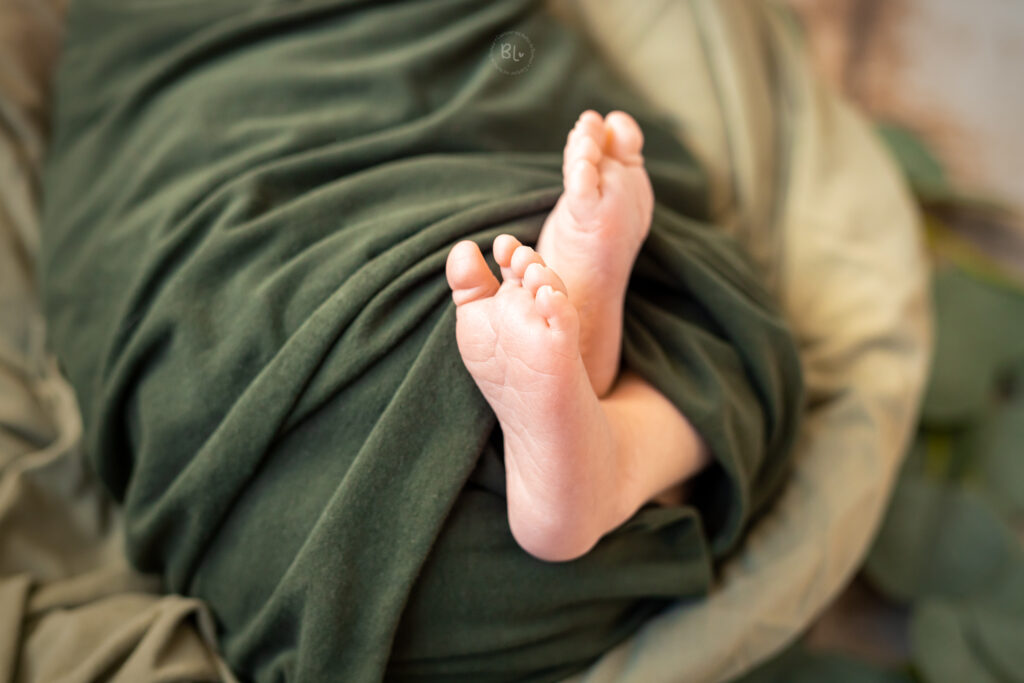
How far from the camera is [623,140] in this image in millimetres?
589

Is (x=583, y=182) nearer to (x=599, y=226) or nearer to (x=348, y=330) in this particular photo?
(x=599, y=226)

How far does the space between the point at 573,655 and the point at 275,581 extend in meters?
0.23

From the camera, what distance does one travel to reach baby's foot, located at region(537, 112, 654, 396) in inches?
21.3

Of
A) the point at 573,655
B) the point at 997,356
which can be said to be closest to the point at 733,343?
the point at 573,655

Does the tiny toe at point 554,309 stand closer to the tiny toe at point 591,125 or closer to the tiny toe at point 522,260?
the tiny toe at point 522,260

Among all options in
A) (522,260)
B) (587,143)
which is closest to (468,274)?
(522,260)

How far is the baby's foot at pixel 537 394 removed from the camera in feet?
1.49

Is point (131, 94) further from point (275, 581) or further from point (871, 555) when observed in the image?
point (871, 555)

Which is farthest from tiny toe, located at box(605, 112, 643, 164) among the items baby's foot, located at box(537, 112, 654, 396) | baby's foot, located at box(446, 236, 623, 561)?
baby's foot, located at box(446, 236, 623, 561)

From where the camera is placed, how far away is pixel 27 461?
0.67 metres

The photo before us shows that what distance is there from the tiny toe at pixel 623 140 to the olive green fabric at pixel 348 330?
0.21ft

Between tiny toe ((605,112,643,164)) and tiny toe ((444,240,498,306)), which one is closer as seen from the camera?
tiny toe ((444,240,498,306))

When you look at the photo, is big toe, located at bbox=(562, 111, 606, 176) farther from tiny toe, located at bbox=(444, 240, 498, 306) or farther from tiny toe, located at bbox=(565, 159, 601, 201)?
tiny toe, located at bbox=(444, 240, 498, 306)

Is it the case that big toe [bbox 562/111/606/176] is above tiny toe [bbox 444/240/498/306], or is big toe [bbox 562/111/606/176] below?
above
